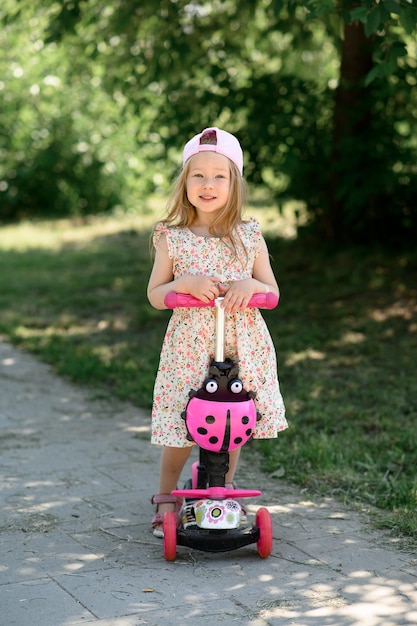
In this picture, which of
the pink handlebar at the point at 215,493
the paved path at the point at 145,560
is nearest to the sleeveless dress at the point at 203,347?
the pink handlebar at the point at 215,493

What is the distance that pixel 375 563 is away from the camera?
358cm

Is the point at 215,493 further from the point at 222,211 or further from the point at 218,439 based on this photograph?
the point at 222,211

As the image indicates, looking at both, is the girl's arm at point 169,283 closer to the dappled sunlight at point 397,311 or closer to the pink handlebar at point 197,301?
the pink handlebar at point 197,301

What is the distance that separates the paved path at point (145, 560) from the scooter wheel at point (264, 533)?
52 mm

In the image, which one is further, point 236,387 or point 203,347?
point 203,347

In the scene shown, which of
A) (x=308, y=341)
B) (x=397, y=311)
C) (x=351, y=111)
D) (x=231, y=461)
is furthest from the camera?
(x=351, y=111)

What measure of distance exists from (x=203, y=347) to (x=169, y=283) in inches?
10.6

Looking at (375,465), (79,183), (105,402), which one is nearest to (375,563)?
(375,465)

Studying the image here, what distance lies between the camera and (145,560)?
11.9 ft

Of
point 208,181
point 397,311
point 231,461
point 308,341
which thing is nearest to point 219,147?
point 208,181

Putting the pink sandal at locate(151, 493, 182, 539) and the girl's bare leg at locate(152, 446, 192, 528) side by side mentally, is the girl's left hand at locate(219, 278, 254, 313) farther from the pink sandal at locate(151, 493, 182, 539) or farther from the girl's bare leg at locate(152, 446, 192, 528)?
the pink sandal at locate(151, 493, 182, 539)

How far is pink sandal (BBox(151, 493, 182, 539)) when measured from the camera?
3.87 metres

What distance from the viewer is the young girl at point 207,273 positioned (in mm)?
3727

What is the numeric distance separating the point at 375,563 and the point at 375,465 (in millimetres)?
1072
